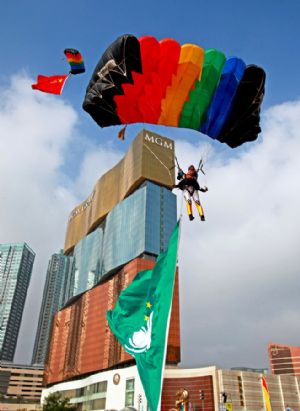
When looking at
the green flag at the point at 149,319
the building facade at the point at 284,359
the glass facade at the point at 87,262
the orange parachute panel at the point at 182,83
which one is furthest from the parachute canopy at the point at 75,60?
the building facade at the point at 284,359

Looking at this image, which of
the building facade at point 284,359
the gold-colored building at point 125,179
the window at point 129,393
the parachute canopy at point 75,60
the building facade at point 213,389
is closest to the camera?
the parachute canopy at point 75,60

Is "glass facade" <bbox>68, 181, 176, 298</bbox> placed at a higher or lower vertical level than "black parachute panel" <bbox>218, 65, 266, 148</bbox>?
higher

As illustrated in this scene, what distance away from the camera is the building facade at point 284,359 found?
138 metres

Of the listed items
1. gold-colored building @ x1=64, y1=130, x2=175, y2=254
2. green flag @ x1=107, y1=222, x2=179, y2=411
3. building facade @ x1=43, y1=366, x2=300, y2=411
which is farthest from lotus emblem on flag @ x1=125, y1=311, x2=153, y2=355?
gold-colored building @ x1=64, y1=130, x2=175, y2=254

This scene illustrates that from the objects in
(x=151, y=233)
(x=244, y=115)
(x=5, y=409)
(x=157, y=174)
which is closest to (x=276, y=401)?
(x=151, y=233)

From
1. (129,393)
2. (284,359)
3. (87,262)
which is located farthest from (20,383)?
(129,393)

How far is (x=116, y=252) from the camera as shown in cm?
10862

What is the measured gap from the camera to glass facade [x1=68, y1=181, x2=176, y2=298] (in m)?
98.1

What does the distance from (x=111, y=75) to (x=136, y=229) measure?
286ft

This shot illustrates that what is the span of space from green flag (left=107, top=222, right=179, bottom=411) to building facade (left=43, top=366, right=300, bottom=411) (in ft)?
188

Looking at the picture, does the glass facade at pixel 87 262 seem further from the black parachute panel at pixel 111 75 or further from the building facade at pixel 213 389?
the black parachute panel at pixel 111 75

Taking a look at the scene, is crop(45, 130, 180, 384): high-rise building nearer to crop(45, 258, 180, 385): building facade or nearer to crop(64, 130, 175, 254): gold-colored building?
crop(45, 258, 180, 385): building facade

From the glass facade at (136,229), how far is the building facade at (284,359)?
7876 cm

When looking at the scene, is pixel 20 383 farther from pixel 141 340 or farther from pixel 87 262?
pixel 141 340
